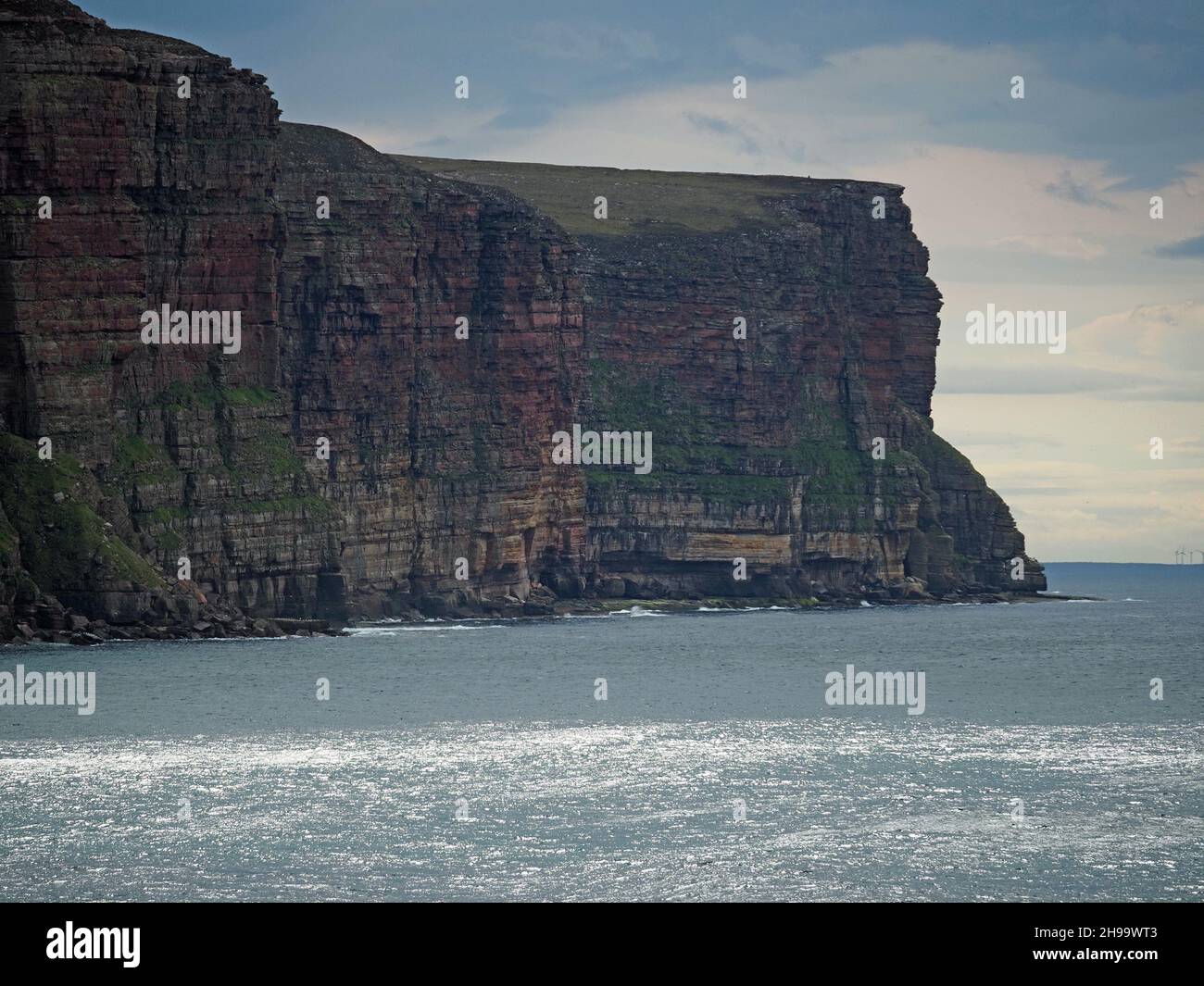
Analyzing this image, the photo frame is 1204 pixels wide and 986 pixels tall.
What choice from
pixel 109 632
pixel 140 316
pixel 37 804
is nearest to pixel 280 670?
pixel 109 632

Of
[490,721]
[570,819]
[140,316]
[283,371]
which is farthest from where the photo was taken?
[283,371]

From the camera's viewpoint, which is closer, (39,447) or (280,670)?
(280,670)

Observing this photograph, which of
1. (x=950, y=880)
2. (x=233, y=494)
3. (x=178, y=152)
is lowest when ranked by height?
(x=950, y=880)

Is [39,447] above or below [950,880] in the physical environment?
above

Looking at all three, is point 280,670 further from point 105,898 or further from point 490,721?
point 105,898
